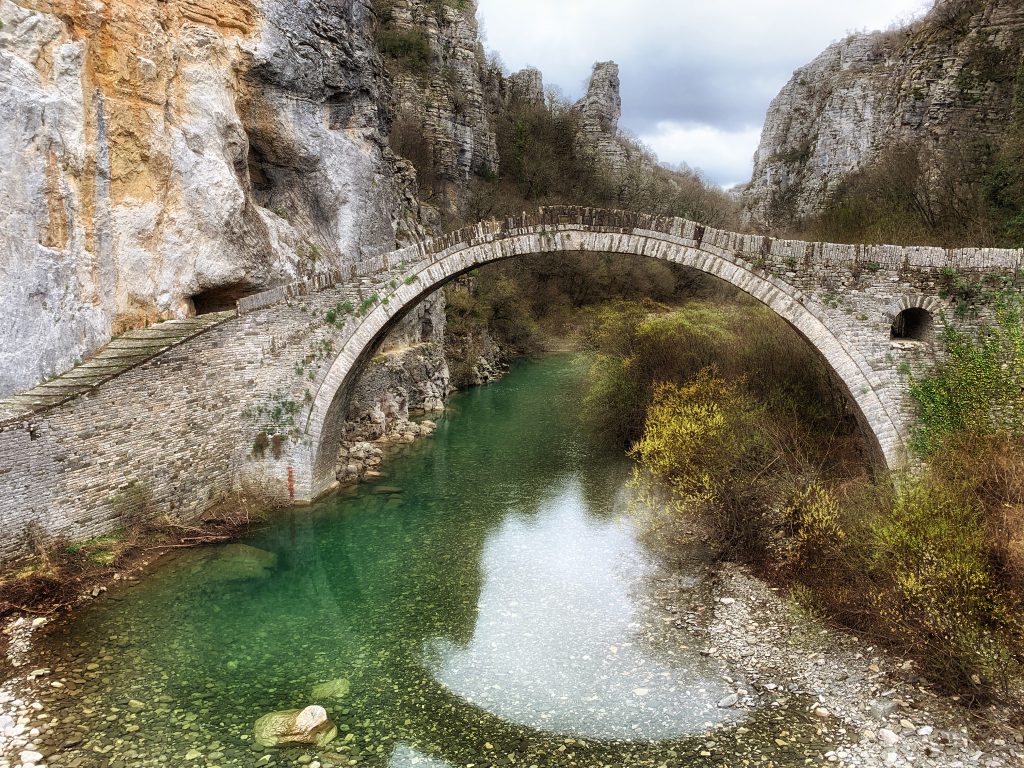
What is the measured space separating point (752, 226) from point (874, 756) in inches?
981

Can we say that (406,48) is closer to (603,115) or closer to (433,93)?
(433,93)

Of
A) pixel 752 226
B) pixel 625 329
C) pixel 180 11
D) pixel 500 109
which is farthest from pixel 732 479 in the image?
pixel 500 109

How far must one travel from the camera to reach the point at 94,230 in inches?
372

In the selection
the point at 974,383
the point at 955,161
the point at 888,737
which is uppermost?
the point at 955,161

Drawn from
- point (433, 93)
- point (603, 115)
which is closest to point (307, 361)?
point (433, 93)

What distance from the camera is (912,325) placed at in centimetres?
966

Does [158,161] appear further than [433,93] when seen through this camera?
No

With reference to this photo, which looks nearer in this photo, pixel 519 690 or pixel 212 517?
pixel 519 690

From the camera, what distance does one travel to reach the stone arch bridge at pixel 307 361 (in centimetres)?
816

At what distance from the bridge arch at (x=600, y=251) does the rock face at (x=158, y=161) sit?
2.70 metres

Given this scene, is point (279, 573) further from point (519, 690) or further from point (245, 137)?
point (245, 137)

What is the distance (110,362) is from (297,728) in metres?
5.87

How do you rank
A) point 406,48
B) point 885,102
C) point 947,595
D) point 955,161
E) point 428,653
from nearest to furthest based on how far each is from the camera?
point 947,595
point 428,653
point 955,161
point 885,102
point 406,48

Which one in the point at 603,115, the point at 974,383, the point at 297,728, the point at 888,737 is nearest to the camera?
the point at 888,737
